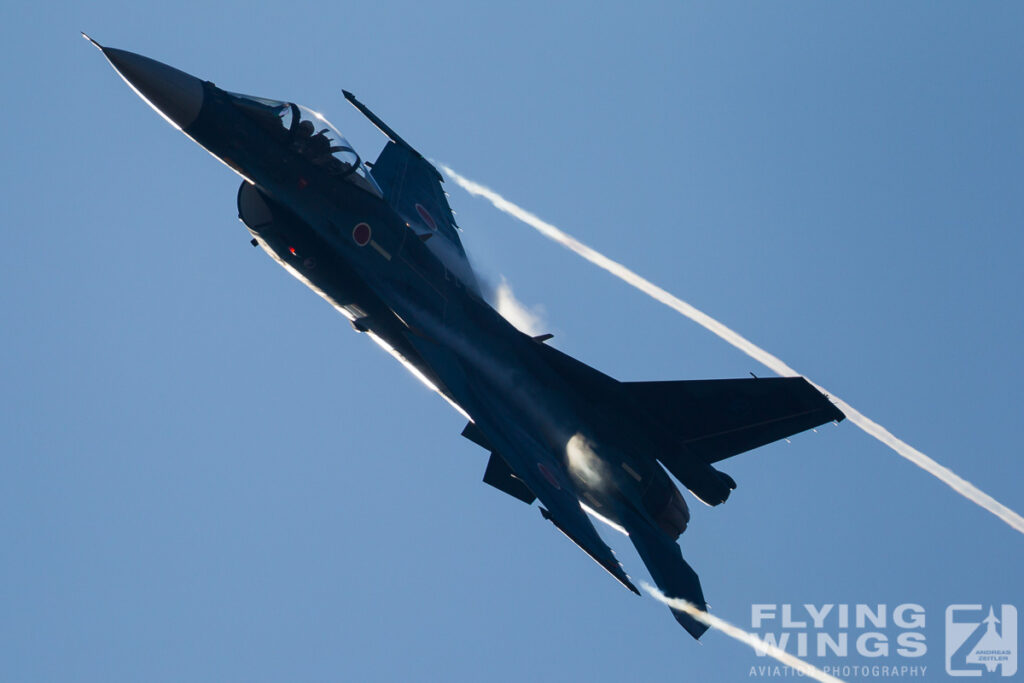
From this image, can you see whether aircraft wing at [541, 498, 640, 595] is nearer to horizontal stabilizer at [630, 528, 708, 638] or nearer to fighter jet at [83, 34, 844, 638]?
fighter jet at [83, 34, 844, 638]

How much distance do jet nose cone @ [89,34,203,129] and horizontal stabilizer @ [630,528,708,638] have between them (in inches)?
428

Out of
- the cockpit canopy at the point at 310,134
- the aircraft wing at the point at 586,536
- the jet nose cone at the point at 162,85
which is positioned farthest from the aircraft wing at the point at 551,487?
the jet nose cone at the point at 162,85

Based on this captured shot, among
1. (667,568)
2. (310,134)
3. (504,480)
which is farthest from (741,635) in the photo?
Result: (310,134)

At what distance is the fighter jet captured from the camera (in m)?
19.0

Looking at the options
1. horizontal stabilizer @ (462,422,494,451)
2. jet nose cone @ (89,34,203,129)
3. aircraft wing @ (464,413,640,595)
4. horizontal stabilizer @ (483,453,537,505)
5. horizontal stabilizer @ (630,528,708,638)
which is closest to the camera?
jet nose cone @ (89,34,203,129)

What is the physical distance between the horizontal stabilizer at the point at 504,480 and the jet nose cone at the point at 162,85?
8.91m

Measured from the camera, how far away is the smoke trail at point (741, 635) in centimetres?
2097

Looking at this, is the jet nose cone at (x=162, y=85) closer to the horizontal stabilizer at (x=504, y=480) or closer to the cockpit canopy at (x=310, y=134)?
the cockpit canopy at (x=310, y=134)

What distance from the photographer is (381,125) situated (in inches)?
936

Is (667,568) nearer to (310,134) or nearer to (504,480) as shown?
(504,480)

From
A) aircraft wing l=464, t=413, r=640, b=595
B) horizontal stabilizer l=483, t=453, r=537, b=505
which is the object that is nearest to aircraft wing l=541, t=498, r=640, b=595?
aircraft wing l=464, t=413, r=640, b=595

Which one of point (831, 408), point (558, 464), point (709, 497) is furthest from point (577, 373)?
point (831, 408)

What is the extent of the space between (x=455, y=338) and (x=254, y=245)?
400 centimetres

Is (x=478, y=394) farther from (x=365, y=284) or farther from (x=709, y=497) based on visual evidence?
(x=709, y=497)
